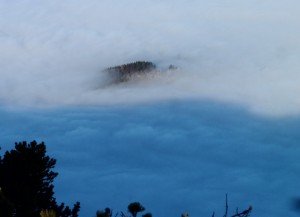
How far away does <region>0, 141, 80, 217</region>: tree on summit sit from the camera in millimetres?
22891

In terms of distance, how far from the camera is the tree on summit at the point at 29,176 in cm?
2289

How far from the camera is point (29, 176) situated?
23.7 meters

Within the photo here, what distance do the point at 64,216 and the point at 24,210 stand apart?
2288 mm

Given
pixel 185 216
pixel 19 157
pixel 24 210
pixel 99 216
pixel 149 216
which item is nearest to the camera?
pixel 185 216

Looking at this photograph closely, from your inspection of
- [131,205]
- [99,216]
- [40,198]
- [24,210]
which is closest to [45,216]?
[99,216]

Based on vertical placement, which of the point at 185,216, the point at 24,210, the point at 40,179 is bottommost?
the point at 185,216

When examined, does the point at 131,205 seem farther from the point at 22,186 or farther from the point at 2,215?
the point at 22,186

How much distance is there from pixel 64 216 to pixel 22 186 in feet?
6.80

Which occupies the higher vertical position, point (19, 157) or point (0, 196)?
point (19, 157)

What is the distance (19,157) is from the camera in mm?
23250

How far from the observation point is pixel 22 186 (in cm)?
2298

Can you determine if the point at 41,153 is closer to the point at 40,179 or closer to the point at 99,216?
the point at 40,179

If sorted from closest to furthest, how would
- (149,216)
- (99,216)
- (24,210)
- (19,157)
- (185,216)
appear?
1. (185,216)
2. (99,216)
3. (149,216)
4. (24,210)
5. (19,157)

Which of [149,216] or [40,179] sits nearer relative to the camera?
[149,216]
